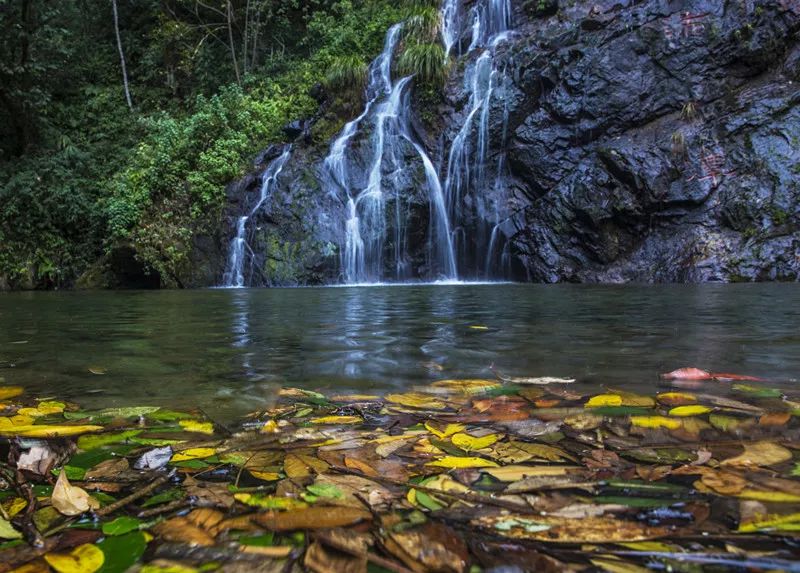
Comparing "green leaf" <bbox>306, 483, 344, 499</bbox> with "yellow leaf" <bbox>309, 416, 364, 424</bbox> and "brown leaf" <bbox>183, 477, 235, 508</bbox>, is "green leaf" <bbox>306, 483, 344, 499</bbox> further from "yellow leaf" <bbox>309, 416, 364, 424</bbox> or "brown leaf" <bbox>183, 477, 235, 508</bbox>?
"yellow leaf" <bbox>309, 416, 364, 424</bbox>

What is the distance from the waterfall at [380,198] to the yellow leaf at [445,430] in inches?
389

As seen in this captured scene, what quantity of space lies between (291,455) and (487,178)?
11.1 meters

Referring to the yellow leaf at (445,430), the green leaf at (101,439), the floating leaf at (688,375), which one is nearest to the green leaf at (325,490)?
the yellow leaf at (445,430)

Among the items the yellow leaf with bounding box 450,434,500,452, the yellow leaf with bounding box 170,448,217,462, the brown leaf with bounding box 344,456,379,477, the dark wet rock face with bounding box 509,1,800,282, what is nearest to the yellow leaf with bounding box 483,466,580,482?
the yellow leaf with bounding box 450,434,500,452

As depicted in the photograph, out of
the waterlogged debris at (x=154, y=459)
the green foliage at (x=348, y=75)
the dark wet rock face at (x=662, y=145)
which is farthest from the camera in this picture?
the green foliage at (x=348, y=75)

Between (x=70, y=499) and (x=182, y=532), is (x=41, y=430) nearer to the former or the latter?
(x=70, y=499)

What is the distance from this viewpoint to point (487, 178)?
11.9 m

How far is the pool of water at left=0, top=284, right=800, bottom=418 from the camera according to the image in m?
2.32

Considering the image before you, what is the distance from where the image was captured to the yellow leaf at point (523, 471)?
1230mm

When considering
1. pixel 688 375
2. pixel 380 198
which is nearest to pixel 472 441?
pixel 688 375

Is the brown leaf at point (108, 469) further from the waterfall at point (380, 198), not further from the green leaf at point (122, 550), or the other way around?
the waterfall at point (380, 198)

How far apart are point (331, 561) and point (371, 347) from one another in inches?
92.5

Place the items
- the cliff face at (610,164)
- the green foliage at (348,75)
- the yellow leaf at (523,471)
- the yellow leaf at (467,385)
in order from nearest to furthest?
the yellow leaf at (523,471) → the yellow leaf at (467,385) → the cliff face at (610,164) → the green foliage at (348,75)

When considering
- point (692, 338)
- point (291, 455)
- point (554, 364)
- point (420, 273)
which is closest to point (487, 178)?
point (420, 273)
